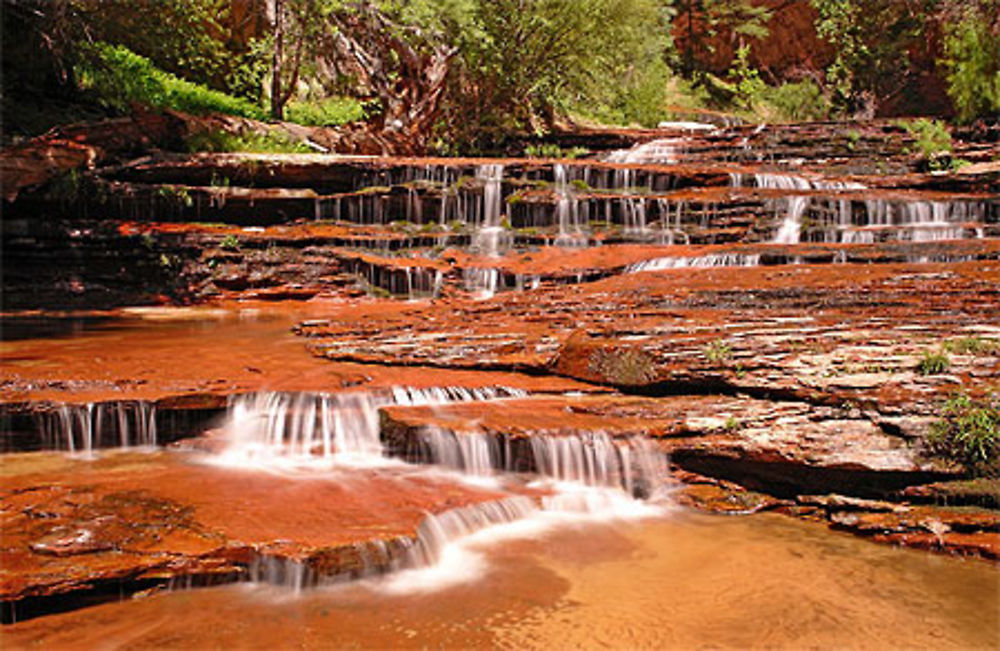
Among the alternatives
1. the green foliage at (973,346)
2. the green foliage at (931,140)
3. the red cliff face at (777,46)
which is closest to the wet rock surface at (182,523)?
the green foliage at (973,346)

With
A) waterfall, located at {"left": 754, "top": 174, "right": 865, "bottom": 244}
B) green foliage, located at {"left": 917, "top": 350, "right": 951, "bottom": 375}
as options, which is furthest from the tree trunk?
green foliage, located at {"left": 917, "top": 350, "right": 951, "bottom": 375}

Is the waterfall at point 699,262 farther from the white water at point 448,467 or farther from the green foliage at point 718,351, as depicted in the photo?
the white water at point 448,467

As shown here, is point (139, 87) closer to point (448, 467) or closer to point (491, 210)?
point (491, 210)

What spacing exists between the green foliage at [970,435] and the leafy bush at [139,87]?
50.4 ft

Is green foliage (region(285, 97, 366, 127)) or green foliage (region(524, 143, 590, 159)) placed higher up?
green foliage (region(285, 97, 366, 127))

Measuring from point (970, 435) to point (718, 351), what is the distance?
1.91m

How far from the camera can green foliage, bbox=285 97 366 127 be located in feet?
60.6

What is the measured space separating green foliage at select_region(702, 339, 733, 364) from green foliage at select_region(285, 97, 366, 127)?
581 inches

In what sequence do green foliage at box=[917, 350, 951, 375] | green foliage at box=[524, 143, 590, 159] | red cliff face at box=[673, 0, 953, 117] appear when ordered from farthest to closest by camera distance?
red cliff face at box=[673, 0, 953, 117]
green foliage at box=[524, 143, 590, 159]
green foliage at box=[917, 350, 951, 375]

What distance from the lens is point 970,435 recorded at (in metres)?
4.63

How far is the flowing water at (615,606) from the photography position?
335cm

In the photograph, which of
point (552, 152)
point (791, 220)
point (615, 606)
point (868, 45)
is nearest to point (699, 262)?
point (791, 220)

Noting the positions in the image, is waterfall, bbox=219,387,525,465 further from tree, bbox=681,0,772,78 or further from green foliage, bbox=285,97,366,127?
tree, bbox=681,0,772,78

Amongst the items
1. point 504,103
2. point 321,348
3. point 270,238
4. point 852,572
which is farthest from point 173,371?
point 504,103
